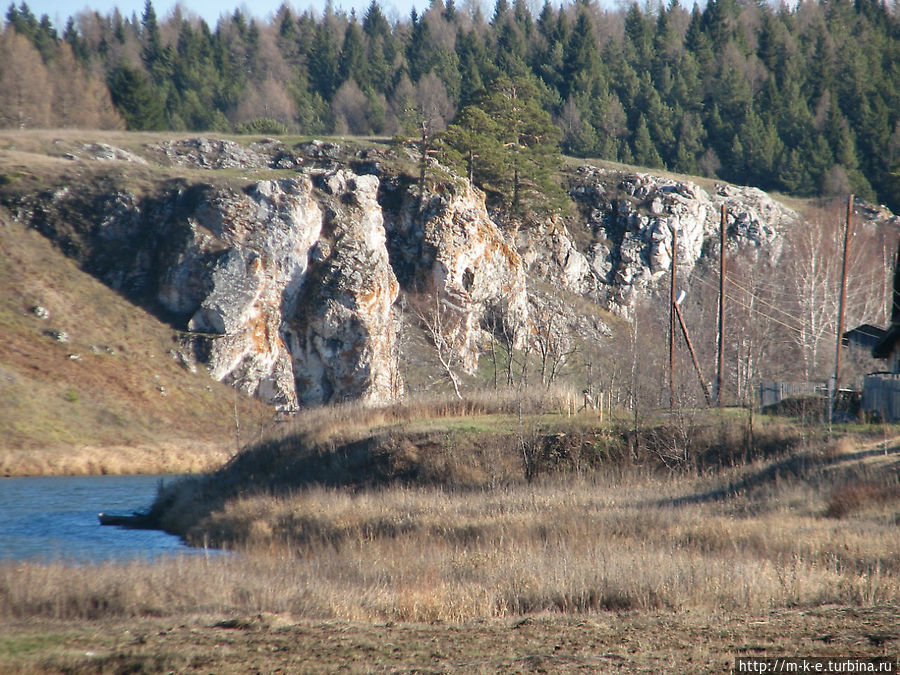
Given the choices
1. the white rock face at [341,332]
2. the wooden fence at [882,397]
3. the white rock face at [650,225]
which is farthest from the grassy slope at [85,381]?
the white rock face at [650,225]

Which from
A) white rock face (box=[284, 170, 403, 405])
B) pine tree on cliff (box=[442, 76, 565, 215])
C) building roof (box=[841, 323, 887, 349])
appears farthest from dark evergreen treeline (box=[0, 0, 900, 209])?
building roof (box=[841, 323, 887, 349])

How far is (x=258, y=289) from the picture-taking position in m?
51.0

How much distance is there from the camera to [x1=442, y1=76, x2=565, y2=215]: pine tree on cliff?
66.6 m

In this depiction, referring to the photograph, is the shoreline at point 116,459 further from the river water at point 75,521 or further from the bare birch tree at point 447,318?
the bare birch tree at point 447,318

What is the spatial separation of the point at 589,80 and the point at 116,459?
76.0 meters

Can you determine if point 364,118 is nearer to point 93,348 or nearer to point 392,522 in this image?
point 93,348

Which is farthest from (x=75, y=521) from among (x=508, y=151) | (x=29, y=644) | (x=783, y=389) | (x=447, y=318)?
(x=508, y=151)

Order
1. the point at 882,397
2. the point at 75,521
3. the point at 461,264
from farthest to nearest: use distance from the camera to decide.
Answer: the point at 461,264
the point at 75,521
the point at 882,397

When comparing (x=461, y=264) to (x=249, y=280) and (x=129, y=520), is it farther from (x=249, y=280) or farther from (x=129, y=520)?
(x=129, y=520)

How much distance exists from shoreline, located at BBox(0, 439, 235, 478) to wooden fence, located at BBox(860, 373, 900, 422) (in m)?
25.6

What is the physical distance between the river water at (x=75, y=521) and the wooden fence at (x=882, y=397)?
2014 cm

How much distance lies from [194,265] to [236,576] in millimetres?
41930

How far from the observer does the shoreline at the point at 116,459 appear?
3756 centimetres

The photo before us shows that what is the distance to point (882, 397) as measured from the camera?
2423 cm
